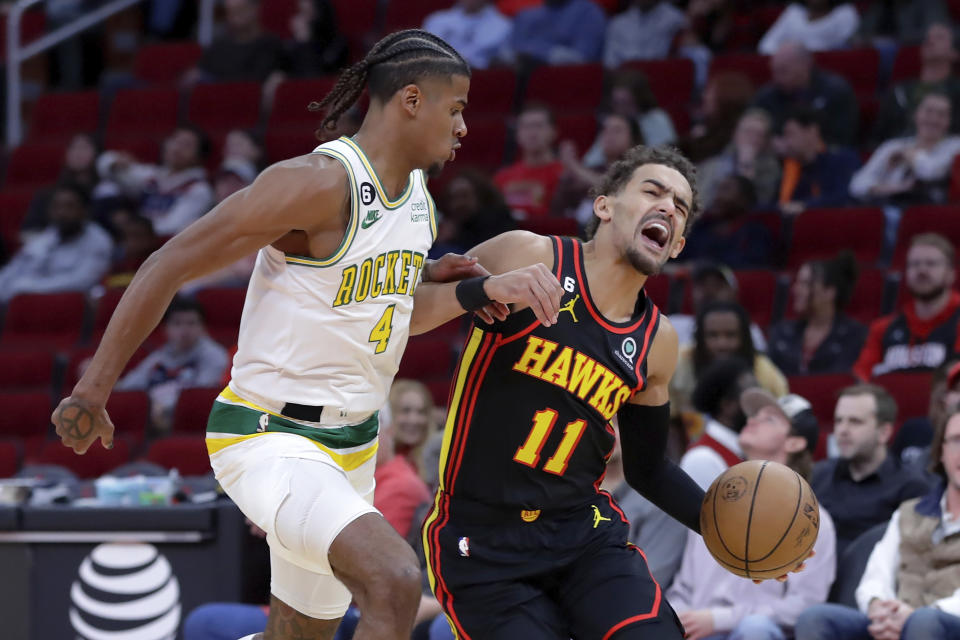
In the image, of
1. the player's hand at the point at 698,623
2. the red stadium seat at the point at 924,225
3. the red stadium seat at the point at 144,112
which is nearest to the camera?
the player's hand at the point at 698,623

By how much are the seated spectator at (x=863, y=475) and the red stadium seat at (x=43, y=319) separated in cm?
592

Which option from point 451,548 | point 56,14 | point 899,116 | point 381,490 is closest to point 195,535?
point 381,490

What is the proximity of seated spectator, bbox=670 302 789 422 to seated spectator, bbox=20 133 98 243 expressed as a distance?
18.3 ft

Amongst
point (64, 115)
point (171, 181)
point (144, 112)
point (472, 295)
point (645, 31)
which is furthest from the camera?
point (64, 115)

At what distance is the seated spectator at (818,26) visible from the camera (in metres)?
10.8

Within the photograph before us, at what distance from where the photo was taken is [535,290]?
12.3 feet

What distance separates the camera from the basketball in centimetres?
415

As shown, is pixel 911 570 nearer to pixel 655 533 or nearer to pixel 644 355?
pixel 655 533

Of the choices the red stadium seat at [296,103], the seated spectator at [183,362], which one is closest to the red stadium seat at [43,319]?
the seated spectator at [183,362]

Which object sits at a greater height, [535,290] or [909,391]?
[535,290]

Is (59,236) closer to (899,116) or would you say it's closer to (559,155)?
(559,155)

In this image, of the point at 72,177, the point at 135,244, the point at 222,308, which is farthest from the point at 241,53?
the point at 222,308

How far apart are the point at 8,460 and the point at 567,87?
510 centimetres

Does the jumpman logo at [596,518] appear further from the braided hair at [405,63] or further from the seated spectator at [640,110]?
the seated spectator at [640,110]
